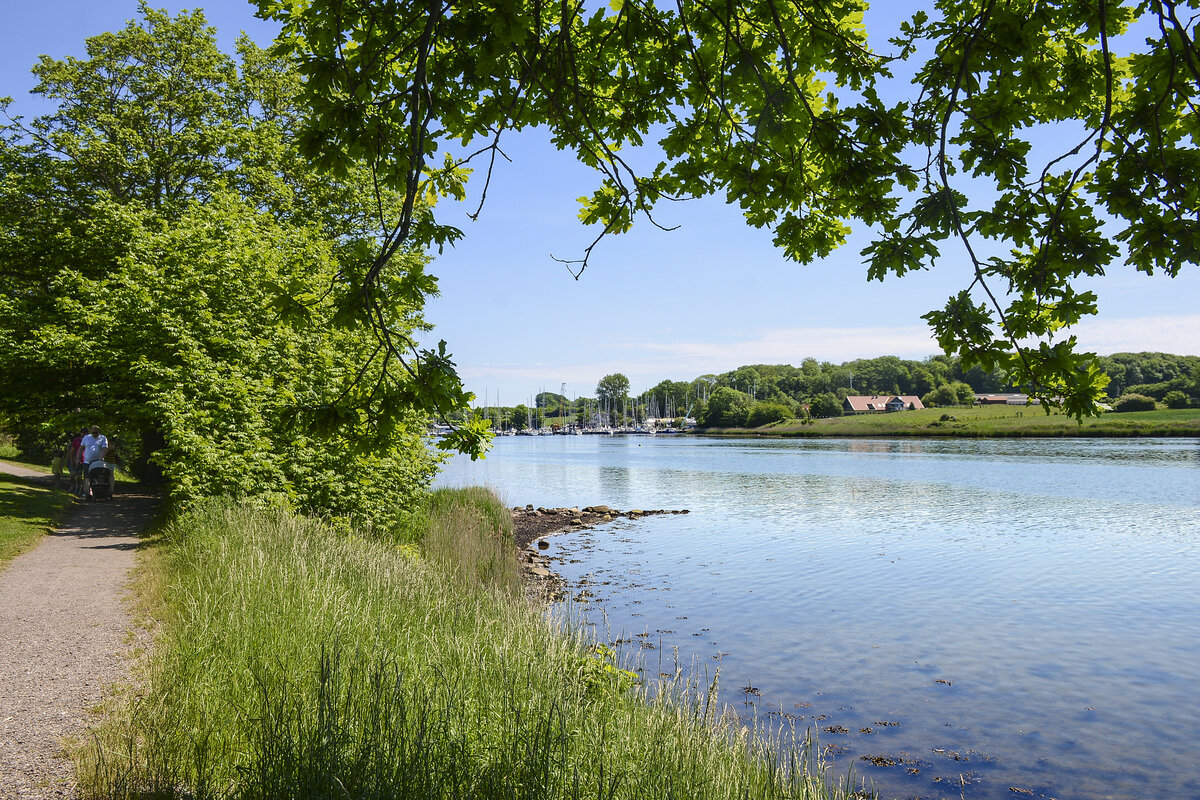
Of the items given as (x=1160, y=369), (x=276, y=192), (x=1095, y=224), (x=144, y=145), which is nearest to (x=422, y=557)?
(x=1095, y=224)

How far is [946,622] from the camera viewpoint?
13.5 metres

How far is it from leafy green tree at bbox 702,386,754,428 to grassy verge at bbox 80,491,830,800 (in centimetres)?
12566

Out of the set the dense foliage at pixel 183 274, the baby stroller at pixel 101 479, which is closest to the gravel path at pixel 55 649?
the dense foliage at pixel 183 274

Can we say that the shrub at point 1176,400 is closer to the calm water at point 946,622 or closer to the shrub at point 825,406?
the shrub at point 825,406

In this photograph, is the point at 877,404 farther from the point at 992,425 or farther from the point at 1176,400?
the point at 1176,400

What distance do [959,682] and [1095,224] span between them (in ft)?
28.4

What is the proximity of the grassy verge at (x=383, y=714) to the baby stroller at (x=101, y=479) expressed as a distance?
1320cm

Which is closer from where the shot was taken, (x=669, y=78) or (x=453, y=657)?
(x=669, y=78)

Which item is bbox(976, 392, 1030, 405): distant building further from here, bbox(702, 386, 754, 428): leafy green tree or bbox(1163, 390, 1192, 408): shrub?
bbox(702, 386, 754, 428): leafy green tree

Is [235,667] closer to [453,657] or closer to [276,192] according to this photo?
[453,657]

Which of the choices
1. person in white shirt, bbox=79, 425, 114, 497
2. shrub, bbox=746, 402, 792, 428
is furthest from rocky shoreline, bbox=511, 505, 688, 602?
→ shrub, bbox=746, 402, 792, 428

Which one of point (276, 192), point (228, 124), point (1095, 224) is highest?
point (228, 124)

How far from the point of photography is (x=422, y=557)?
1456 cm

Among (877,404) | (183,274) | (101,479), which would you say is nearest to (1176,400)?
(877,404)
